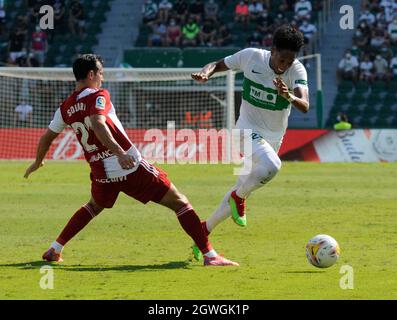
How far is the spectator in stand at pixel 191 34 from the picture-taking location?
38.3 m

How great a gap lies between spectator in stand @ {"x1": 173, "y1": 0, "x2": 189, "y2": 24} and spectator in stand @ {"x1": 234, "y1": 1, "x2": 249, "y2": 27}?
215 centimetres

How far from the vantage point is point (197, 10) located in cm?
3897

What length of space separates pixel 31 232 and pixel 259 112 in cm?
415

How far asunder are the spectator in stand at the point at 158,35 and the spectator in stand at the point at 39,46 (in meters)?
4.44

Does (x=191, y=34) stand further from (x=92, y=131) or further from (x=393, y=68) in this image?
(x=92, y=131)

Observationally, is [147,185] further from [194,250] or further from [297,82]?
[297,82]

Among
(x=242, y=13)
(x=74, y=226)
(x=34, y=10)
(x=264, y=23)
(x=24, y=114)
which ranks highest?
(x=34, y=10)

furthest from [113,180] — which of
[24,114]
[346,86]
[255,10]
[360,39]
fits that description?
[255,10]

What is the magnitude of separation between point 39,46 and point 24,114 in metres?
7.51

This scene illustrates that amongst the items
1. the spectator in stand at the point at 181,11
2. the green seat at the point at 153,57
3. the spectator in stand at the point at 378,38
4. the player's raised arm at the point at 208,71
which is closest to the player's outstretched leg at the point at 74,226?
the player's raised arm at the point at 208,71

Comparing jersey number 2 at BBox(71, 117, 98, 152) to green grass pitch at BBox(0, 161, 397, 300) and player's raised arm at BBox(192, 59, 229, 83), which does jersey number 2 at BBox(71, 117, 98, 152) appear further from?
player's raised arm at BBox(192, 59, 229, 83)

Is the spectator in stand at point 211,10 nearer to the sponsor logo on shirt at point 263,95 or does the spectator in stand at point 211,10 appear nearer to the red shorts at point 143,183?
the sponsor logo on shirt at point 263,95

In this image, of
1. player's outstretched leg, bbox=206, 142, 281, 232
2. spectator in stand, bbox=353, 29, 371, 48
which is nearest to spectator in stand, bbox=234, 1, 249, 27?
spectator in stand, bbox=353, 29, 371, 48
